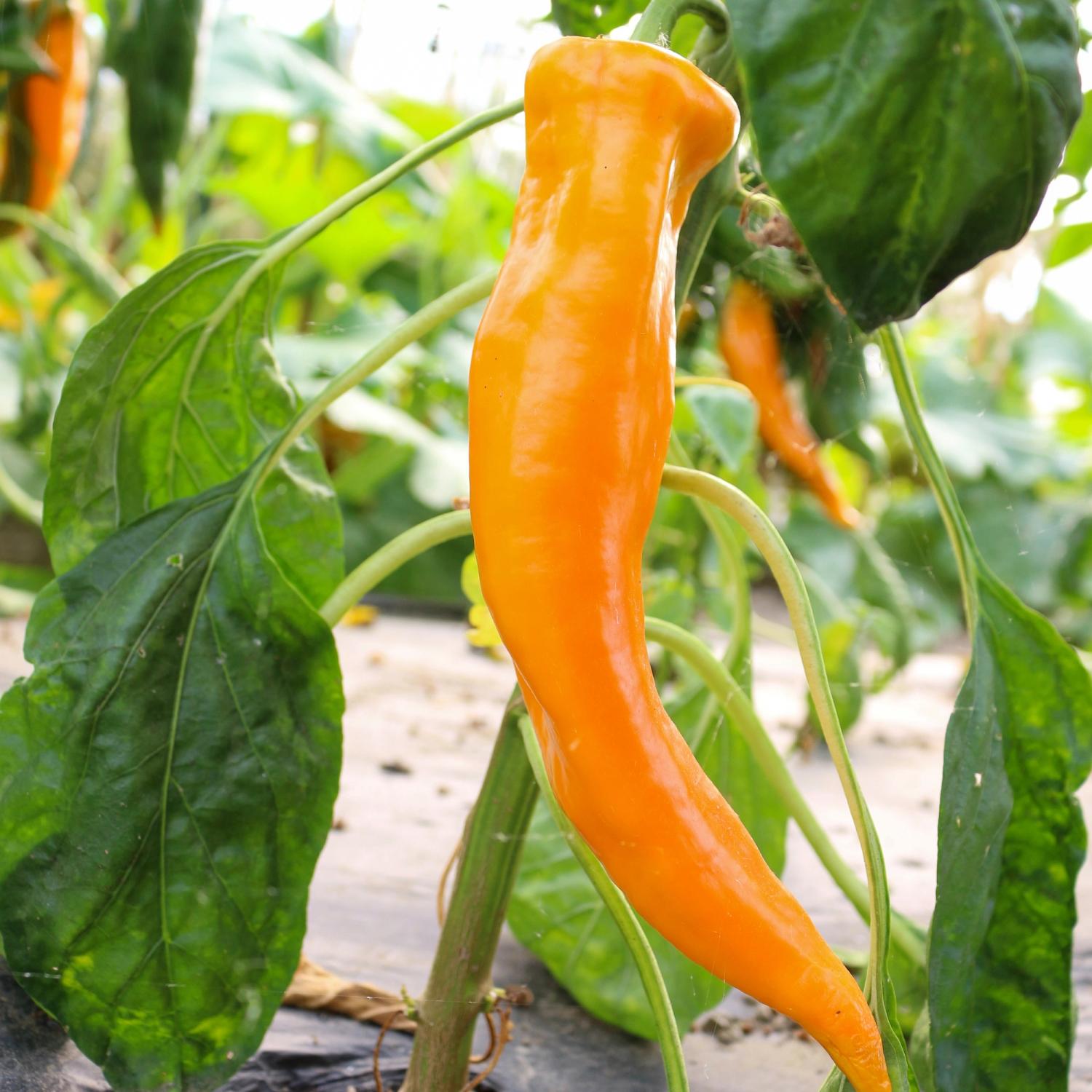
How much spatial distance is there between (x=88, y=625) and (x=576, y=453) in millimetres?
271

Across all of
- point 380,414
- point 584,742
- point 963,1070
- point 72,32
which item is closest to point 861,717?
point 380,414

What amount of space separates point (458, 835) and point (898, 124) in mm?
819

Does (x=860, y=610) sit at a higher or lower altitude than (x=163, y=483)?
higher

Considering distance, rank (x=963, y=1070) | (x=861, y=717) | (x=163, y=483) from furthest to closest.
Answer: (x=861, y=717) → (x=163, y=483) → (x=963, y=1070)

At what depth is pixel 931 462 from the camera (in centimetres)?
51

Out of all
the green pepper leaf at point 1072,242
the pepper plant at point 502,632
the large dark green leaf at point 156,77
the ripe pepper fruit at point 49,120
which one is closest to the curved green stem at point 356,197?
the pepper plant at point 502,632

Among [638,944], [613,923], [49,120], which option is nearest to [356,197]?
[638,944]

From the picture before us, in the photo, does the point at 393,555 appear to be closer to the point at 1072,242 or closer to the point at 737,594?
the point at 737,594

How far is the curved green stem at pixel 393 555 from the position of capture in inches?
19.4

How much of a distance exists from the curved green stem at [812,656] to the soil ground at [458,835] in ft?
0.83

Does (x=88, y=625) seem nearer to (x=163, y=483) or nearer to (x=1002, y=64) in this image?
(x=163, y=483)

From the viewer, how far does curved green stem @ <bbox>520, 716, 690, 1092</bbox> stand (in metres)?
0.43

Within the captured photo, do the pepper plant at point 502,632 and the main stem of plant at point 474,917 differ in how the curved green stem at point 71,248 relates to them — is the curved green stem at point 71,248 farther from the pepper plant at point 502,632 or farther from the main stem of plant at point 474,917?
the main stem of plant at point 474,917

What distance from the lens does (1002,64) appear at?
0.33m
